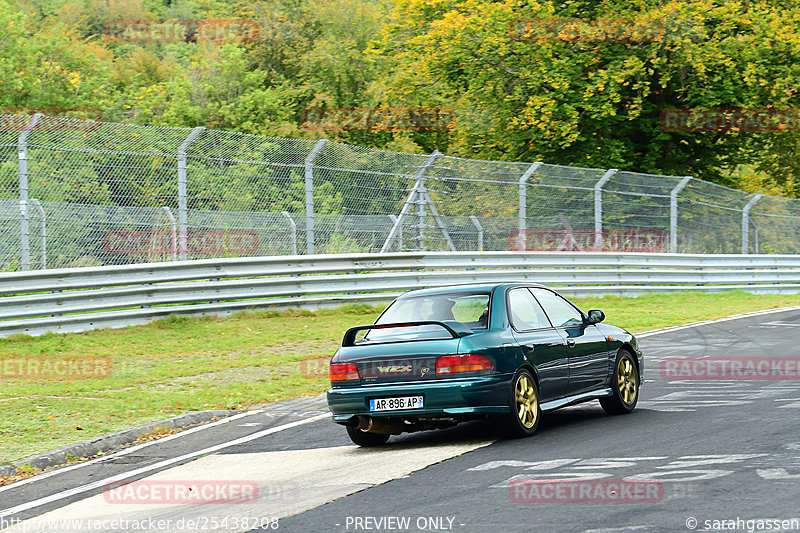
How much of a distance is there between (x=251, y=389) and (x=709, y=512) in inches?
282

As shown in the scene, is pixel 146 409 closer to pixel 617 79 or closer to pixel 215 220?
pixel 215 220

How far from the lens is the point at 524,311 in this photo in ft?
30.5

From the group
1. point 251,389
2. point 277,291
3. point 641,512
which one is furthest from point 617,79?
point 641,512

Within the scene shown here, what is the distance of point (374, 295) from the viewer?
64.5 ft

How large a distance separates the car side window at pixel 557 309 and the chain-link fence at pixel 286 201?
27.0 ft

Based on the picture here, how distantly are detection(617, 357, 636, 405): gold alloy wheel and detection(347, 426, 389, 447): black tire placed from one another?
252 cm

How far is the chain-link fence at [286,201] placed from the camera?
602 inches

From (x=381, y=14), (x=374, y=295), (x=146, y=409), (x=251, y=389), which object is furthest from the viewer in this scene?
(x=381, y=14)
